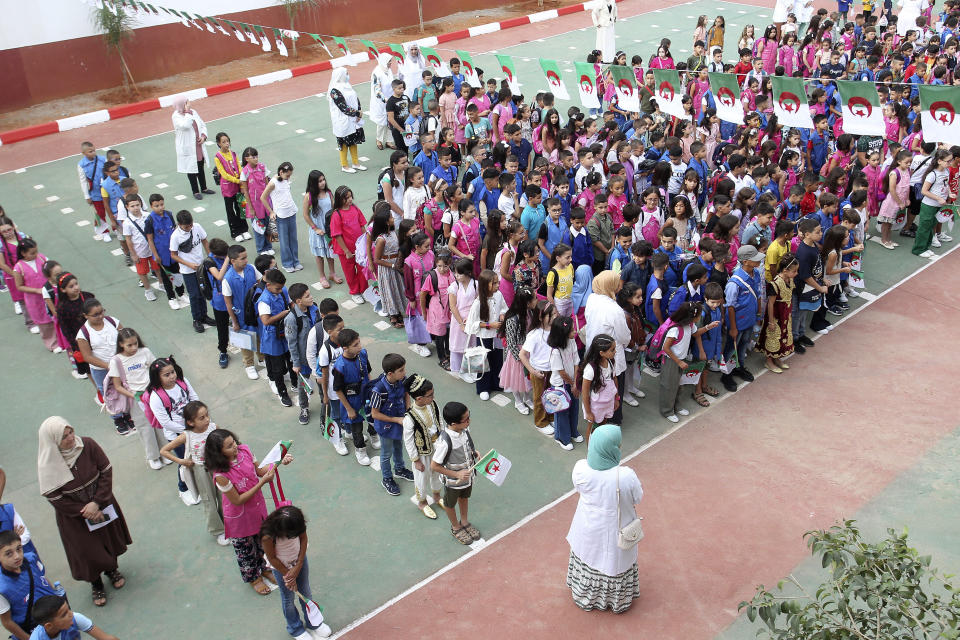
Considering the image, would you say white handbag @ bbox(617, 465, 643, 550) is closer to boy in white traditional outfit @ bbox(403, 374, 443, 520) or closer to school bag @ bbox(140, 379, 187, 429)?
boy in white traditional outfit @ bbox(403, 374, 443, 520)

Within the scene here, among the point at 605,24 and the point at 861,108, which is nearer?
the point at 861,108

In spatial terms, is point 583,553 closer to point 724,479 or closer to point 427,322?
point 724,479

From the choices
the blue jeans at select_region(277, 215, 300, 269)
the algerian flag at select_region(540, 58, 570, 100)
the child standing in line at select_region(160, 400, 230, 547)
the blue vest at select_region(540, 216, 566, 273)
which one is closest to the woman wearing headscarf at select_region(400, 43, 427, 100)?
the algerian flag at select_region(540, 58, 570, 100)

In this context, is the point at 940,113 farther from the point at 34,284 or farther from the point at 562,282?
the point at 34,284

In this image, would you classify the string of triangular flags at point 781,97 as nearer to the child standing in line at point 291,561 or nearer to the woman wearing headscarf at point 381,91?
the woman wearing headscarf at point 381,91

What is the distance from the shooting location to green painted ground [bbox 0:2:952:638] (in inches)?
232

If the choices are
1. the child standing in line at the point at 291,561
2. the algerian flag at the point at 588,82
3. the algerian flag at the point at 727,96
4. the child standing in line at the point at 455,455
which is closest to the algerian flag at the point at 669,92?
the algerian flag at the point at 727,96

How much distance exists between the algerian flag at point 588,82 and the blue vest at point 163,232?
6284mm

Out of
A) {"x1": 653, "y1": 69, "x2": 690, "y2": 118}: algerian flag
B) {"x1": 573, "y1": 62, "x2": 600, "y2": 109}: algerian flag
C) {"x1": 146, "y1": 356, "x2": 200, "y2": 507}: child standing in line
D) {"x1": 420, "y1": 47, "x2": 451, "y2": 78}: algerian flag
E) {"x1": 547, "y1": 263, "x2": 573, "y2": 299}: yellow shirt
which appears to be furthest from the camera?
{"x1": 420, "y1": 47, "x2": 451, "y2": 78}: algerian flag

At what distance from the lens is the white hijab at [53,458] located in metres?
5.28

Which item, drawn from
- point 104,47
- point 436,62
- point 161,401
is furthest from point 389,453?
point 104,47

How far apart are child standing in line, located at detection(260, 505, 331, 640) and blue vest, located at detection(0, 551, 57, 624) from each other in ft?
4.63

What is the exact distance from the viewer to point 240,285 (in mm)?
7699

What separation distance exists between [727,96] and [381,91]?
5.49 meters
